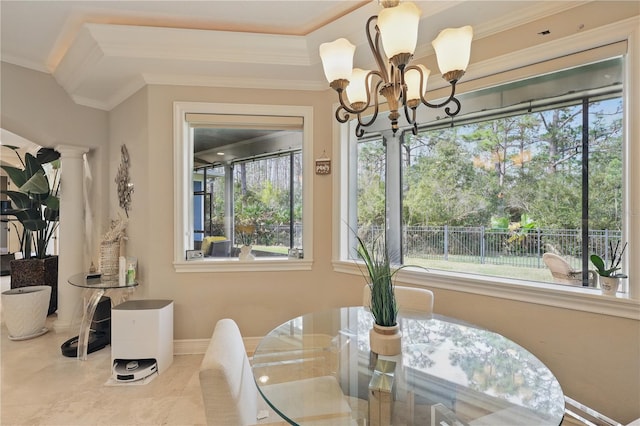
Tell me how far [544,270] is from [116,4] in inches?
134

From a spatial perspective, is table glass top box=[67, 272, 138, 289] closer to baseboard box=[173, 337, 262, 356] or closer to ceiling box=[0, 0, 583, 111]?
baseboard box=[173, 337, 262, 356]

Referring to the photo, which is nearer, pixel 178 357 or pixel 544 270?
pixel 544 270

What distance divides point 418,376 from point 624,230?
4.93 ft

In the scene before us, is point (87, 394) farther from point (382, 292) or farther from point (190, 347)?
point (382, 292)

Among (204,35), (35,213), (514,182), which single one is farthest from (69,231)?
(514,182)

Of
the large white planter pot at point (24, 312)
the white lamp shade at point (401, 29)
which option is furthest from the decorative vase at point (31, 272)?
the white lamp shade at point (401, 29)

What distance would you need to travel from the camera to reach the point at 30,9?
85.7 inches

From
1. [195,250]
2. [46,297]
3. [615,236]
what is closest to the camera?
[615,236]

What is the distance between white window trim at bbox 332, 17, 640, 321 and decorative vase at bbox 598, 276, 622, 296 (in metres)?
0.04

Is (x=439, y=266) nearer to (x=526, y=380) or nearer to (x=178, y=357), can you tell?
(x=526, y=380)

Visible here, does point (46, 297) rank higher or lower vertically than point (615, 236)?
lower

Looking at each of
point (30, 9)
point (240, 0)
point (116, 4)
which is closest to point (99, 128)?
point (30, 9)

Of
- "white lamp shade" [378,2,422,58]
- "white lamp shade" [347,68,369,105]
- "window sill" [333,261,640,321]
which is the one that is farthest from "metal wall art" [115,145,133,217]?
"white lamp shade" [378,2,422,58]

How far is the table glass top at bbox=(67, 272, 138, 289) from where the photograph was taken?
101 inches
